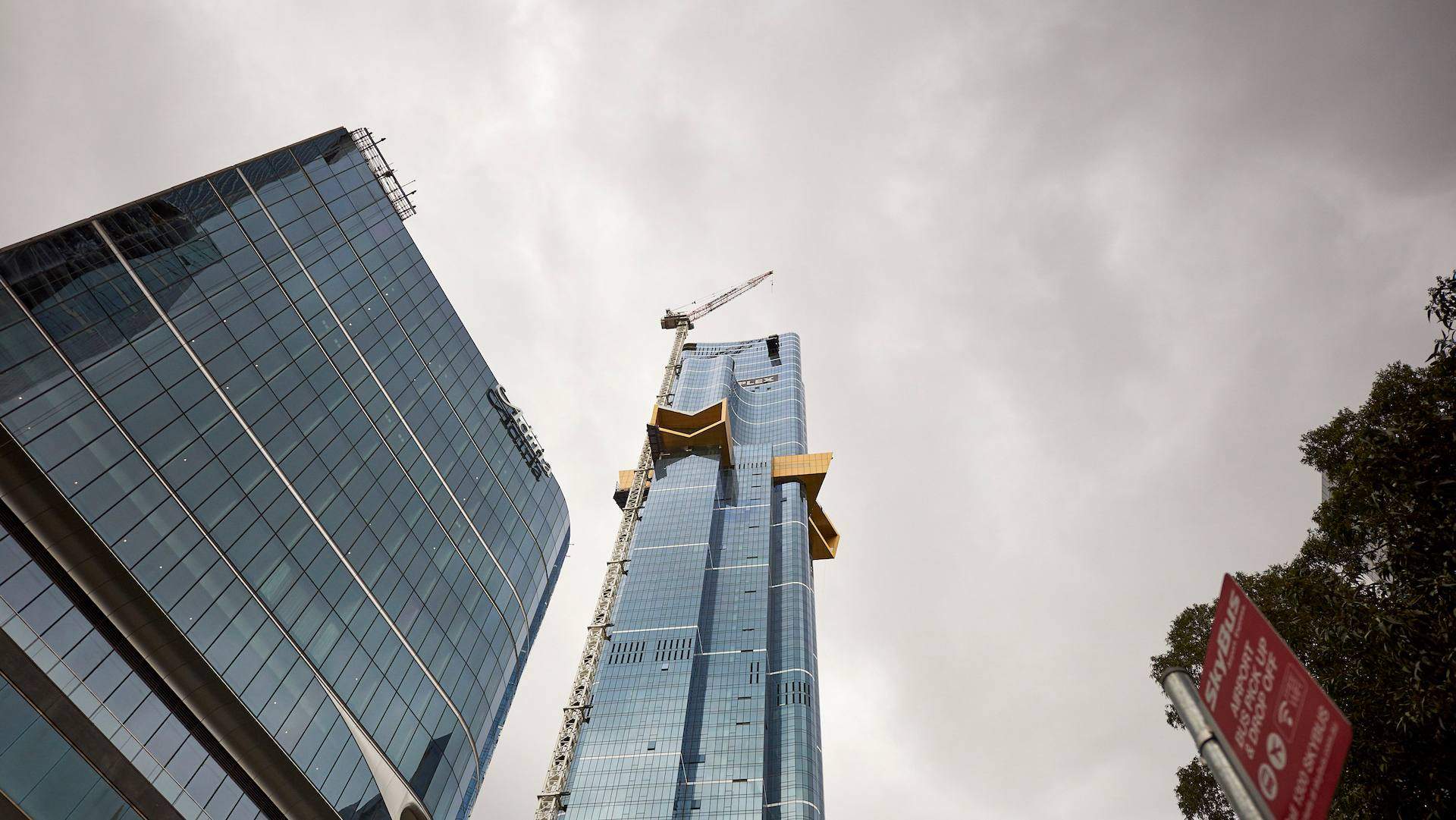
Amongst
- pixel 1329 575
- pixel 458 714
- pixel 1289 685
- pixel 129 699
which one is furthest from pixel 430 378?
pixel 1289 685

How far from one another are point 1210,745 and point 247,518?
4769 centimetres

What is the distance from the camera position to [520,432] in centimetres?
7356

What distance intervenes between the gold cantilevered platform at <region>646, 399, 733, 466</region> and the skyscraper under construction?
30 cm

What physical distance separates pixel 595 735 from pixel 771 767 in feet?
73.1

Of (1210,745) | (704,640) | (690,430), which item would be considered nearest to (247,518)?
(1210,745)

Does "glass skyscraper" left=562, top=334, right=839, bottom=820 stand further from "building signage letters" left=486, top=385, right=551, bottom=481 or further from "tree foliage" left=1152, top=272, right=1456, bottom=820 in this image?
"tree foliage" left=1152, top=272, right=1456, bottom=820

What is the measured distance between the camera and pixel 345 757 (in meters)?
43.5

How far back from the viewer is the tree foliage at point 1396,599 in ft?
58.4

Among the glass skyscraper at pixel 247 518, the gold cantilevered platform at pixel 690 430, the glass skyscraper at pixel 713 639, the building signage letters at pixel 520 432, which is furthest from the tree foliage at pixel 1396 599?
the gold cantilevered platform at pixel 690 430

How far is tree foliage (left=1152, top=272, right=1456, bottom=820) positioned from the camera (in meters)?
17.8

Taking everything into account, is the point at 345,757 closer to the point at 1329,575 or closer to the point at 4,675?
the point at 4,675

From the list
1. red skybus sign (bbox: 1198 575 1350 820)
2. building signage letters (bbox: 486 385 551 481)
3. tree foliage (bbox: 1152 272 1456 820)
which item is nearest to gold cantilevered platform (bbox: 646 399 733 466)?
building signage letters (bbox: 486 385 551 481)

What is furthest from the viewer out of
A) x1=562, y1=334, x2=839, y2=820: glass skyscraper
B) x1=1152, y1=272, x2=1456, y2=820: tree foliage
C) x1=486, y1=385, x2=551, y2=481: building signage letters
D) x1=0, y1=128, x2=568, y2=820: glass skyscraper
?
x1=562, y1=334, x2=839, y2=820: glass skyscraper

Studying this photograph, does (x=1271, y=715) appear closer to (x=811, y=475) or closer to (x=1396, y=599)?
(x=1396, y=599)
